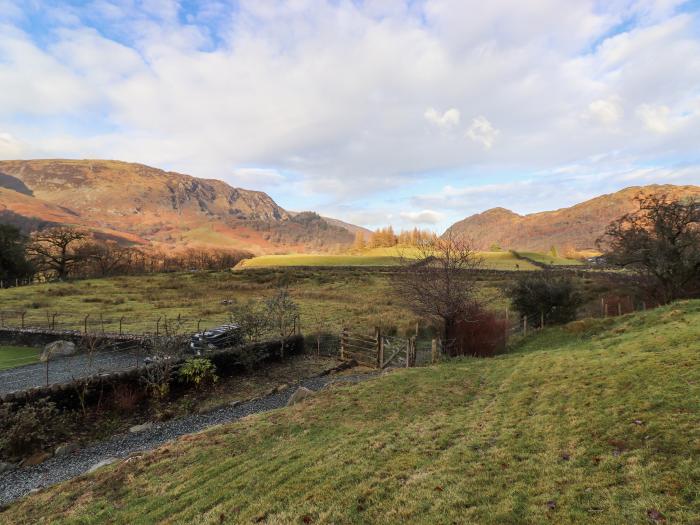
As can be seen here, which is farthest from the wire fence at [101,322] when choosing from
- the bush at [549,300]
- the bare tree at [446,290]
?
the bush at [549,300]

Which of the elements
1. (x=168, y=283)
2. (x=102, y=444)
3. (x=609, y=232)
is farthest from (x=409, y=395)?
(x=168, y=283)

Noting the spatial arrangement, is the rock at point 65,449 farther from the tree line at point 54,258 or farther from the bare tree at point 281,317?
the tree line at point 54,258

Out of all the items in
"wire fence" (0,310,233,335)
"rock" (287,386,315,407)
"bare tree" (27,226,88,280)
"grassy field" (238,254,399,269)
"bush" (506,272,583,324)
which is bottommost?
"rock" (287,386,315,407)

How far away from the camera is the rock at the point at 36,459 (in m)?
11.4

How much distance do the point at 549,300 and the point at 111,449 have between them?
2765 centimetres

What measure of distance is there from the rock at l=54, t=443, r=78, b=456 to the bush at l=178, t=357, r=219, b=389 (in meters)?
→ 5.09

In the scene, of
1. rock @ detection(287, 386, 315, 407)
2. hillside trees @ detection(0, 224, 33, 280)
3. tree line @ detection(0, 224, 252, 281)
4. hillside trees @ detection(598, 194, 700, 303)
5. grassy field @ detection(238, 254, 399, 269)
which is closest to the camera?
rock @ detection(287, 386, 315, 407)

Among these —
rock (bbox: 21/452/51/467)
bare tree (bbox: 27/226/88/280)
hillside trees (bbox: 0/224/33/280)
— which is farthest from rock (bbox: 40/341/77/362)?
bare tree (bbox: 27/226/88/280)

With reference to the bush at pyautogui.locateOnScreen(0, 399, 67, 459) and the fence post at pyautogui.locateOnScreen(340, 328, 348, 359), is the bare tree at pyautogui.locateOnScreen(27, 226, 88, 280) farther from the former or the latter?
the bush at pyautogui.locateOnScreen(0, 399, 67, 459)

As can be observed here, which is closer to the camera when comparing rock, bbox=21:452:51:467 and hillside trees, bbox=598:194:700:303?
rock, bbox=21:452:51:467

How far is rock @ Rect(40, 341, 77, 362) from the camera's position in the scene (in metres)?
22.8

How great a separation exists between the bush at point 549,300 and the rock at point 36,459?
28496 mm

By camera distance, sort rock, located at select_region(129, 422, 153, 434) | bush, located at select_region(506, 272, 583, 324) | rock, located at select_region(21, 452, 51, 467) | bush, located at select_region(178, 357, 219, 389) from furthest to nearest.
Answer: bush, located at select_region(506, 272, 583, 324) < bush, located at select_region(178, 357, 219, 389) < rock, located at select_region(129, 422, 153, 434) < rock, located at select_region(21, 452, 51, 467)

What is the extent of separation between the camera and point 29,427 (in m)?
12.3
